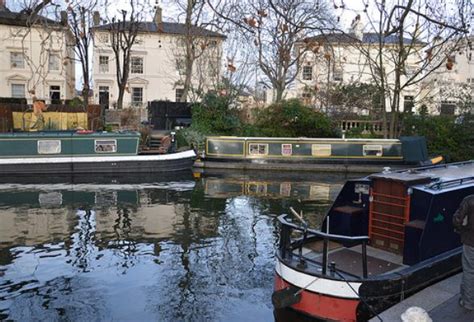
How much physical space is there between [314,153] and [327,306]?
15517 mm

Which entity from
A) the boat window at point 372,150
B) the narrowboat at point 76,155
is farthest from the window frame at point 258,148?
the boat window at point 372,150

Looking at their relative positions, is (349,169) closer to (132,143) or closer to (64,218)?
(132,143)

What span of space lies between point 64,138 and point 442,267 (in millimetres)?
15955

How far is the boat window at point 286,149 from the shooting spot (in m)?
21.3

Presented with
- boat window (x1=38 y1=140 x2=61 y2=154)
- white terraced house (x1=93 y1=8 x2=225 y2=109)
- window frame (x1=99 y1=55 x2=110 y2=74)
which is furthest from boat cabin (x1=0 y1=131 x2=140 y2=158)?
window frame (x1=99 y1=55 x2=110 y2=74)

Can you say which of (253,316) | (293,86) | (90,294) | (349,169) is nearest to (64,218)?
(90,294)

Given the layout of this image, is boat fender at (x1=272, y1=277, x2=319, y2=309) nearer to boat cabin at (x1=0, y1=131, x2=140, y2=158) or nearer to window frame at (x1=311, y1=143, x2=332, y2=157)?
boat cabin at (x1=0, y1=131, x2=140, y2=158)

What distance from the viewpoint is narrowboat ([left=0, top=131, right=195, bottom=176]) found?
738 inches

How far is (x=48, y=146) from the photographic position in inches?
755

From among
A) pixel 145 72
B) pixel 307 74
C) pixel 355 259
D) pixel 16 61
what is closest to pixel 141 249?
pixel 355 259

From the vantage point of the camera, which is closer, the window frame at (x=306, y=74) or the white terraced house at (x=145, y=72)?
the window frame at (x=306, y=74)

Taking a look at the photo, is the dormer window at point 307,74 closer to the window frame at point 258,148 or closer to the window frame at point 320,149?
the window frame at point 320,149

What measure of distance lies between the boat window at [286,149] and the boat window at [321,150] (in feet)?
3.13

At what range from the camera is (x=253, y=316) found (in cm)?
660
